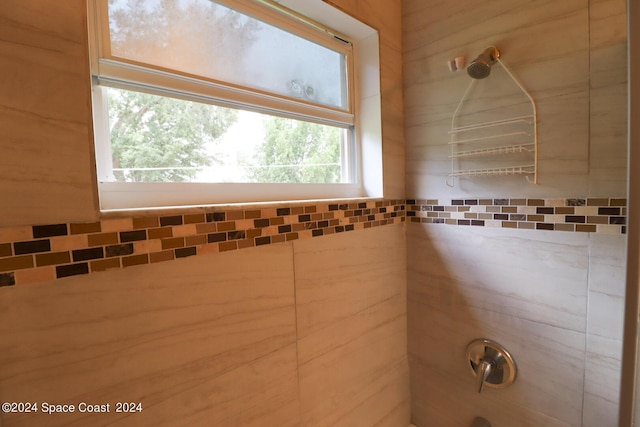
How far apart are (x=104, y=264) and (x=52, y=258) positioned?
3.4 inches

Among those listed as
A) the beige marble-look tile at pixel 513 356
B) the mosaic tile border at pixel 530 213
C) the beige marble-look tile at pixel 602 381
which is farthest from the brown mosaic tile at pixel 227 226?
the beige marble-look tile at pixel 602 381

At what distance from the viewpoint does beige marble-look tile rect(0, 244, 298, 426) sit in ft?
1.92

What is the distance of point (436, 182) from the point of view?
1.34 meters

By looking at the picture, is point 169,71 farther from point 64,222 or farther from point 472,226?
point 472,226

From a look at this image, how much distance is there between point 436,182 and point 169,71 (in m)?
1.12

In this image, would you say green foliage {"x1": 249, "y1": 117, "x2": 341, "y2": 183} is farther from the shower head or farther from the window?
the shower head

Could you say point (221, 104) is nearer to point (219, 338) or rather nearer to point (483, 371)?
point (219, 338)

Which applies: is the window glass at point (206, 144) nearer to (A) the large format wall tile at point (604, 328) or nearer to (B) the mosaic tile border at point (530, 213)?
(B) the mosaic tile border at point (530, 213)

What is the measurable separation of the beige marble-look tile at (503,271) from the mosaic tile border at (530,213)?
0.03m

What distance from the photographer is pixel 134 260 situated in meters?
0.68

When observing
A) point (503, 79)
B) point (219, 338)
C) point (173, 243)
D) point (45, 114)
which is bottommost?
point (219, 338)

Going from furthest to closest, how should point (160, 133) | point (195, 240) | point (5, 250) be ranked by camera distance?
1. point (160, 133)
2. point (195, 240)
3. point (5, 250)

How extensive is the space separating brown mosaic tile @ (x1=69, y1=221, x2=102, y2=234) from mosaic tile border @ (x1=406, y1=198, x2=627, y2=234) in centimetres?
123

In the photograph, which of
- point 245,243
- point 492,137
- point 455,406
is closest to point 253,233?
point 245,243
